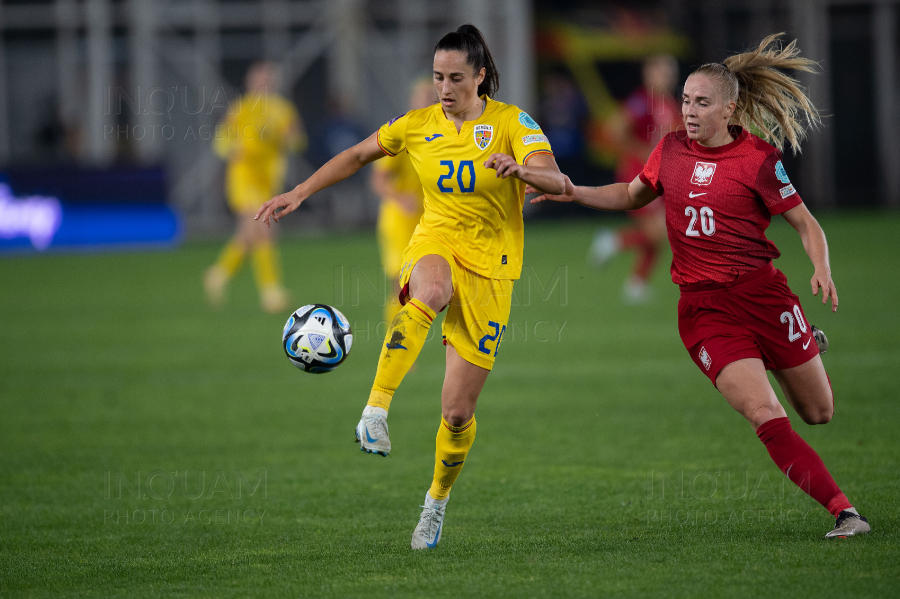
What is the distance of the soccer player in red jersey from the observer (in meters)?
4.43

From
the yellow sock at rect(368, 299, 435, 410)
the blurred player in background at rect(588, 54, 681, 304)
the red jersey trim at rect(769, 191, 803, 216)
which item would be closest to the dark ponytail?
the yellow sock at rect(368, 299, 435, 410)

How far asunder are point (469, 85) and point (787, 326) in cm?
174

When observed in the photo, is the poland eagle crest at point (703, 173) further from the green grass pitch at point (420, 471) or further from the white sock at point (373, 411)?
the white sock at point (373, 411)

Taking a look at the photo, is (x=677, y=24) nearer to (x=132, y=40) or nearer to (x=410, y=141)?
(x=132, y=40)

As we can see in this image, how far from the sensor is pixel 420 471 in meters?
6.25

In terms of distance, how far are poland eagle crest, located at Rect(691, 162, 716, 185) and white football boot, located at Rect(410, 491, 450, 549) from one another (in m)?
1.83

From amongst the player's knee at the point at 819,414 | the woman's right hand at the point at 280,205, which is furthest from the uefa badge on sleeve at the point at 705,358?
the woman's right hand at the point at 280,205

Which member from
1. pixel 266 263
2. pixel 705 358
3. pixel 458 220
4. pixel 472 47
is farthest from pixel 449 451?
pixel 266 263

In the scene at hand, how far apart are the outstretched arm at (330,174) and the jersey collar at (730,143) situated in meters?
1.44

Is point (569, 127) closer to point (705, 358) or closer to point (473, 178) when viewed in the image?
point (473, 178)

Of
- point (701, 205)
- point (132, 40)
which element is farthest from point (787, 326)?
point (132, 40)

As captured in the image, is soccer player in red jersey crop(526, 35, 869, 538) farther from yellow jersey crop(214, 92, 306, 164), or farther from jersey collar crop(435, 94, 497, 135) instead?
yellow jersey crop(214, 92, 306, 164)

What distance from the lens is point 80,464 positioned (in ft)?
21.5

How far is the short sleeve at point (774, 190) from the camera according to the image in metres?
4.45
